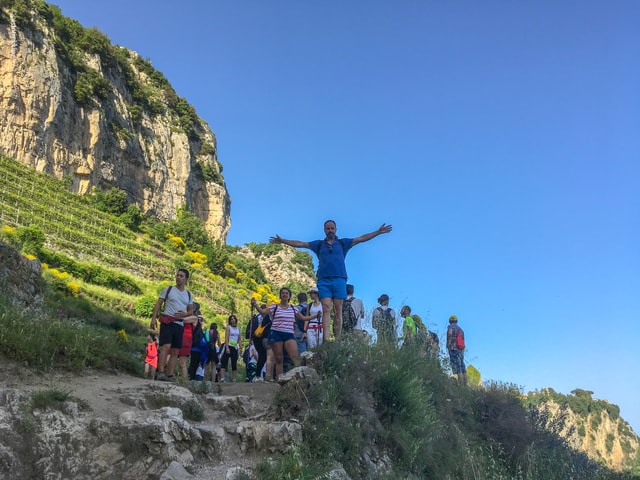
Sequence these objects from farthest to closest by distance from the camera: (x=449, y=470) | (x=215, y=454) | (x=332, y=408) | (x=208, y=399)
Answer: (x=449, y=470) → (x=208, y=399) → (x=332, y=408) → (x=215, y=454)

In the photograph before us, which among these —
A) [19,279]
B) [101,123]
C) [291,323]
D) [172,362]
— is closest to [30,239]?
[19,279]

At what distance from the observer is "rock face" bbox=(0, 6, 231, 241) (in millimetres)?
35188

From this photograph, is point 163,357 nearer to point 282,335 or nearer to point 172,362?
point 172,362

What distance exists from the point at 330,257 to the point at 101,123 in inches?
1654

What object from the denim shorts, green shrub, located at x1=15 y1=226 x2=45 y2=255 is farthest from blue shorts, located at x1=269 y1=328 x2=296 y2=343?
green shrub, located at x1=15 y1=226 x2=45 y2=255

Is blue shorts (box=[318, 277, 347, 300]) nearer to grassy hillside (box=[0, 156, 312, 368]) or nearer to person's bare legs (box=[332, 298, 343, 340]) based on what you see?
person's bare legs (box=[332, 298, 343, 340])

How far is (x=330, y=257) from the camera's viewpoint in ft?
23.2

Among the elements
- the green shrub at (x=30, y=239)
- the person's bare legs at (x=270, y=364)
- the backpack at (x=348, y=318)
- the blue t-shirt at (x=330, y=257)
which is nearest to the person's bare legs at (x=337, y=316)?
the blue t-shirt at (x=330, y=257)

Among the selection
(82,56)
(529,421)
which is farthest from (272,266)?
(529,421)

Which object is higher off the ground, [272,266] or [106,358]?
[272,266]

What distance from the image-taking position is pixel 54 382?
4.64m

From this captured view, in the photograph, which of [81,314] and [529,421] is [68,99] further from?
[529,421]

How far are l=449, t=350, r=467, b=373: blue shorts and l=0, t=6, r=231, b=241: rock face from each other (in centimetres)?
3490

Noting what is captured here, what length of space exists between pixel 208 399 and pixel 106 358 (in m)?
1.62
